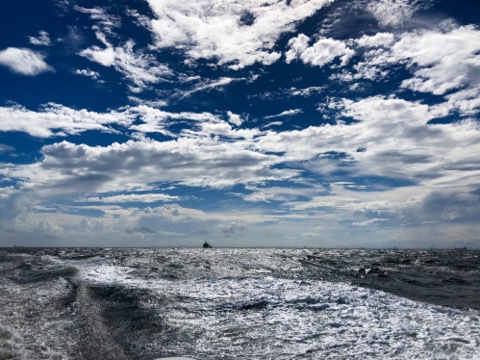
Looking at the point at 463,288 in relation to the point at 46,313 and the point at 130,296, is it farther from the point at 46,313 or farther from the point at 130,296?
the point at 46,313

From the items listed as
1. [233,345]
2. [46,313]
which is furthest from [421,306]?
[46,313]

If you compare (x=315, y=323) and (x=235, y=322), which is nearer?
(x=315, y=323)

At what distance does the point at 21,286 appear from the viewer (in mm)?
19438

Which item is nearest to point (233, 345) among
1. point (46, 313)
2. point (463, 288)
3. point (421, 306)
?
point (46, 313)

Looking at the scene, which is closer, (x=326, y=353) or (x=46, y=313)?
(x=326, y=353)

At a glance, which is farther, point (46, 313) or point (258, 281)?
point (258, 281)

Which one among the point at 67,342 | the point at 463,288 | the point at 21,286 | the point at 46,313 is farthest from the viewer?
the point at 463,288

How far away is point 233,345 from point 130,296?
7921mm

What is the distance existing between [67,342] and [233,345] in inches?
180

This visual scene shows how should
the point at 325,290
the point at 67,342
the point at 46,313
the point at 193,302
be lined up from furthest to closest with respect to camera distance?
the point at 325,290 → the point at 193,302 → the point at 46,313 → the point at 67,342

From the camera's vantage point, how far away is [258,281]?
70.7 feet

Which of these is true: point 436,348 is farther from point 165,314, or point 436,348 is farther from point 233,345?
point 165,314

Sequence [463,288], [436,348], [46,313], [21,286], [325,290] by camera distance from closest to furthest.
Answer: [436,348] < [46,313] < [325,290] < [21,286] < [463,288]

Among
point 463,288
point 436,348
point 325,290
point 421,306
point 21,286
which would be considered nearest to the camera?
point 436,348
